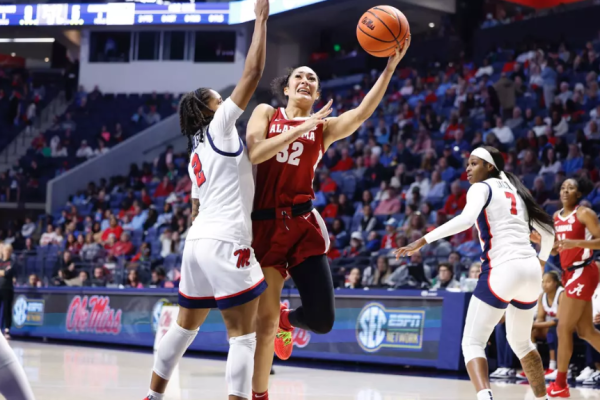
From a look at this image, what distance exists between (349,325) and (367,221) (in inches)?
147

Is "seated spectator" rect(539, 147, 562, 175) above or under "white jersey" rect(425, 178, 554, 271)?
above

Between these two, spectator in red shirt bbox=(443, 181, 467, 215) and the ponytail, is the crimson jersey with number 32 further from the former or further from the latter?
spectator in red shirt bbox=(443, 181, 467, 215)

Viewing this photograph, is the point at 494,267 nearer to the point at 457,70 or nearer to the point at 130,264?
the point at 130,264

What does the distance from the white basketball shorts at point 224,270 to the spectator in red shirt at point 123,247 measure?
12.3 meters

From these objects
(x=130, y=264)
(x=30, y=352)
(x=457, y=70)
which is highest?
(x=457, y=70)

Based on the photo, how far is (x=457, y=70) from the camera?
60.2 feet

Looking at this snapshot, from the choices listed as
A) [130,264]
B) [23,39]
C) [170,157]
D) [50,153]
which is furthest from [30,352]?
[23,39]

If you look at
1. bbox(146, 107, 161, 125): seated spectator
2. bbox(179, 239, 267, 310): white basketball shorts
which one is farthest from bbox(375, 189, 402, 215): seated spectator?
bbox(146, 107, 161, 125): seated spectator

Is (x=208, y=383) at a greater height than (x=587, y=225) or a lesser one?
lesser

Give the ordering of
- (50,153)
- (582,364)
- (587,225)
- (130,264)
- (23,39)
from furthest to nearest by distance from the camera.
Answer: (23,39) → (50,153) → (130,264) → (582,364) → (587,225)

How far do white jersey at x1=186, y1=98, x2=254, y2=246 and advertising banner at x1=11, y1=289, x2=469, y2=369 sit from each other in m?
5.40

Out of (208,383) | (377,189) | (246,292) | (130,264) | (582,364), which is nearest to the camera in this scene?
(246,292)

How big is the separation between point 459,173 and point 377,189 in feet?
6.04

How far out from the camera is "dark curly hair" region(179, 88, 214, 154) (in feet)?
14.0
